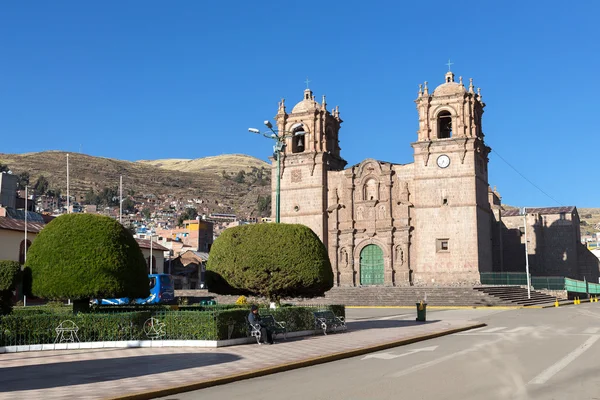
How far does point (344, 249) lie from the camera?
5175cm

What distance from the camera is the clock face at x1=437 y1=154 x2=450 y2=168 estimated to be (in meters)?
47.3

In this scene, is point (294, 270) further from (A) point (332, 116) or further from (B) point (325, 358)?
(A) point (332, 116)

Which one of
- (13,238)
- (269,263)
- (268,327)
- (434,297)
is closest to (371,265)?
(434,297)

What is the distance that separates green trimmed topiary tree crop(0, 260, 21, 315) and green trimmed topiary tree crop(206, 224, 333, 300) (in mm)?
6571

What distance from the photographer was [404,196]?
1959 inches

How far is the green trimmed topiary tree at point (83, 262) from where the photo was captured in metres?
17.5

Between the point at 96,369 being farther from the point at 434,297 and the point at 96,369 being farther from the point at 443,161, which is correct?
the point at 443,161

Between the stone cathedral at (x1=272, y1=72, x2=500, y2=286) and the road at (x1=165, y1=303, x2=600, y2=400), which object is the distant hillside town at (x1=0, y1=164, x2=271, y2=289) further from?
the road at (x1=165, y1=303, x2=600, y2=400)

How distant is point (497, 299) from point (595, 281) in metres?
29.9

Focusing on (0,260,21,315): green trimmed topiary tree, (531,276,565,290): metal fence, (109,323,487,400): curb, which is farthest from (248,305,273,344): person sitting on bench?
(531,276,565,290): metal fence

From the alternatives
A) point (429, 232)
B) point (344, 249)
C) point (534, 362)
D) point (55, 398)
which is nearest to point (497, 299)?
point (429, 232)

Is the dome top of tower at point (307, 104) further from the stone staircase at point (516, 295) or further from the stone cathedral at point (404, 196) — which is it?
the stone staircase at point (516, 295)

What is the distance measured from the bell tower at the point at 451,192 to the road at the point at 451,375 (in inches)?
1098

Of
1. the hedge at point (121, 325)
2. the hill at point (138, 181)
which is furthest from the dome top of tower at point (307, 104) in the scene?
the hill at point (138, 181)
